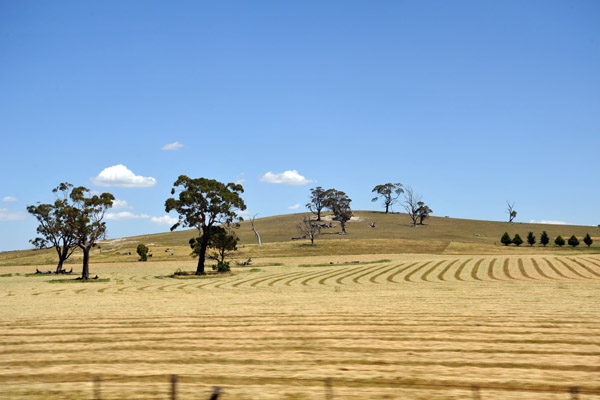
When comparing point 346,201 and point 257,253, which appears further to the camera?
point 346,201

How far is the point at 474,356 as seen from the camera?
14.8m

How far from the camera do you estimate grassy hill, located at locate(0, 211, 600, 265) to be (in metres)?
116

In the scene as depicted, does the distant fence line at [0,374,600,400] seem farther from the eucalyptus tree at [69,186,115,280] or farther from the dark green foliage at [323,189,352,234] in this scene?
the dark green foliage at [323,189,352,234]

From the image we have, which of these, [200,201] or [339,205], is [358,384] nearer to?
[200,201]

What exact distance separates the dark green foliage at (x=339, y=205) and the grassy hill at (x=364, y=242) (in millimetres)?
5552

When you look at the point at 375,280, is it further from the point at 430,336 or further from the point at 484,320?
the point at 430,336

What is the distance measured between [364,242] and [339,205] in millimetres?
38017

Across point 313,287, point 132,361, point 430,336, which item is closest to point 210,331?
point 132,361

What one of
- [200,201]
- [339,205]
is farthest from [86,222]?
[339,205]

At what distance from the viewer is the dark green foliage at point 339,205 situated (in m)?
166

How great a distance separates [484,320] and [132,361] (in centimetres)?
1515

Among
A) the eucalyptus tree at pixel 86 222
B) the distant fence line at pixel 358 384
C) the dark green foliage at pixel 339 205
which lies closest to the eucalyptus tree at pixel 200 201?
the eucalyptus tree at pixel 86 222

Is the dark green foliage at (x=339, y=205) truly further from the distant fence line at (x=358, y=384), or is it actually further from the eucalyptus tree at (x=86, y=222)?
the distant fence line at (x=358, y=384)

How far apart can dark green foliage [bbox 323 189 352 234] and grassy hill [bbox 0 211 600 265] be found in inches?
219
